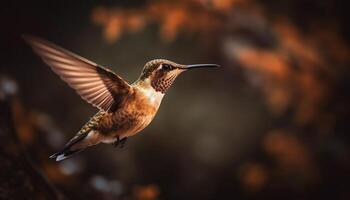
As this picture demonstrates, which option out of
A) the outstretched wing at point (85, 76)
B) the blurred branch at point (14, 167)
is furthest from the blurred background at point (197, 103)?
the outstretched wing at point (85, 76)

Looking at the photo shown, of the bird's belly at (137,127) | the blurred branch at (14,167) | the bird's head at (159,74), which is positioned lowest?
the blurred branch at (14,167)

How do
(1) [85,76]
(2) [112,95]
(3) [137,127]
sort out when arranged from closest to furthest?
(1) [85,76]
(2) [112,95]
(3) [137,127]

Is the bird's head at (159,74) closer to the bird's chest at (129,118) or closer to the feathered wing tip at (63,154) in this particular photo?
the bird's chest at (129,118)

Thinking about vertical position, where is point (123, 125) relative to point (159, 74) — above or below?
below

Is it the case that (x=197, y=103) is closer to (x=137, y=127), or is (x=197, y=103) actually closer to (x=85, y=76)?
(x=137, y=127)

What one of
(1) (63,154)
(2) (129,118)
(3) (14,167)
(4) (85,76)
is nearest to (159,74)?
(2) (129,118)

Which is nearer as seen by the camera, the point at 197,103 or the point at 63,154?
the point at 63,154

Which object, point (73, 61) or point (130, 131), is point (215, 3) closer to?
point (130, 131)

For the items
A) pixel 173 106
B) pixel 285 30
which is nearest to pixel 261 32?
pixel 285 30

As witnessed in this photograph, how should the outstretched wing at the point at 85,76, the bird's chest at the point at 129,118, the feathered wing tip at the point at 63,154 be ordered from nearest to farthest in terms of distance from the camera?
the outstretched wing at the point at 85,76, the bird's chest at the point at 129,118, the feathered wing tip at the point at 63,154
